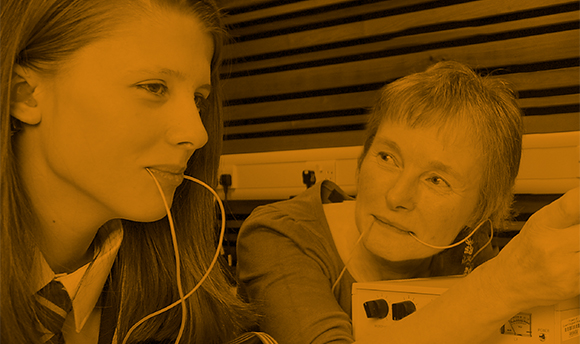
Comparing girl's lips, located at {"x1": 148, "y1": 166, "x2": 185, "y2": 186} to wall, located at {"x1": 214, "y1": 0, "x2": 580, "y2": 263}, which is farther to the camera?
wall, located at {"x1": 214, "y1": 0, "x2": 580, "y2": 263}

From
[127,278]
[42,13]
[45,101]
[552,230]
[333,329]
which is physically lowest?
[333,329]

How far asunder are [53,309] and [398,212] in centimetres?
76

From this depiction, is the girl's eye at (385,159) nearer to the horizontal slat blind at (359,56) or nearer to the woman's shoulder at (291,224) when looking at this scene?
the woman's shoulder at (291,224)

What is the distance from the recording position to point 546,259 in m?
0.84

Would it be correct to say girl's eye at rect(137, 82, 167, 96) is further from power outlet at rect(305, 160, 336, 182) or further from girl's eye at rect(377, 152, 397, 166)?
power outlet at rect(305, 160, 336, 182)

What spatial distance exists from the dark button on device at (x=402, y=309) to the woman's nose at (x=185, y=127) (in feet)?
1.66

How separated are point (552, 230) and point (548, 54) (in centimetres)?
124

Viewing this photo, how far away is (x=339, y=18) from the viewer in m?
2.28

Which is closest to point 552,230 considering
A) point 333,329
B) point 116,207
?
point 333,329

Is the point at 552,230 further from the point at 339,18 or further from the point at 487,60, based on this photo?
the point at 339,18

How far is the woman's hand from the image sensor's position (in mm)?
825

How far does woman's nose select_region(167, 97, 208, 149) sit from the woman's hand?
584 mm

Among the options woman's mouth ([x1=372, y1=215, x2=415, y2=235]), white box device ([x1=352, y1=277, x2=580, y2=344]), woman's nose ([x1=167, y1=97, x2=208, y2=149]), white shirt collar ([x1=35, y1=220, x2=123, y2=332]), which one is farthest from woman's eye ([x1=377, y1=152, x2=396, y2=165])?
white shirt collar ([x1=35, y1=220, x2=123, y2=332])

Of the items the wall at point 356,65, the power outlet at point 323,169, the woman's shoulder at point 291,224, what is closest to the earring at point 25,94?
the woman's shoulder at point 291,224
